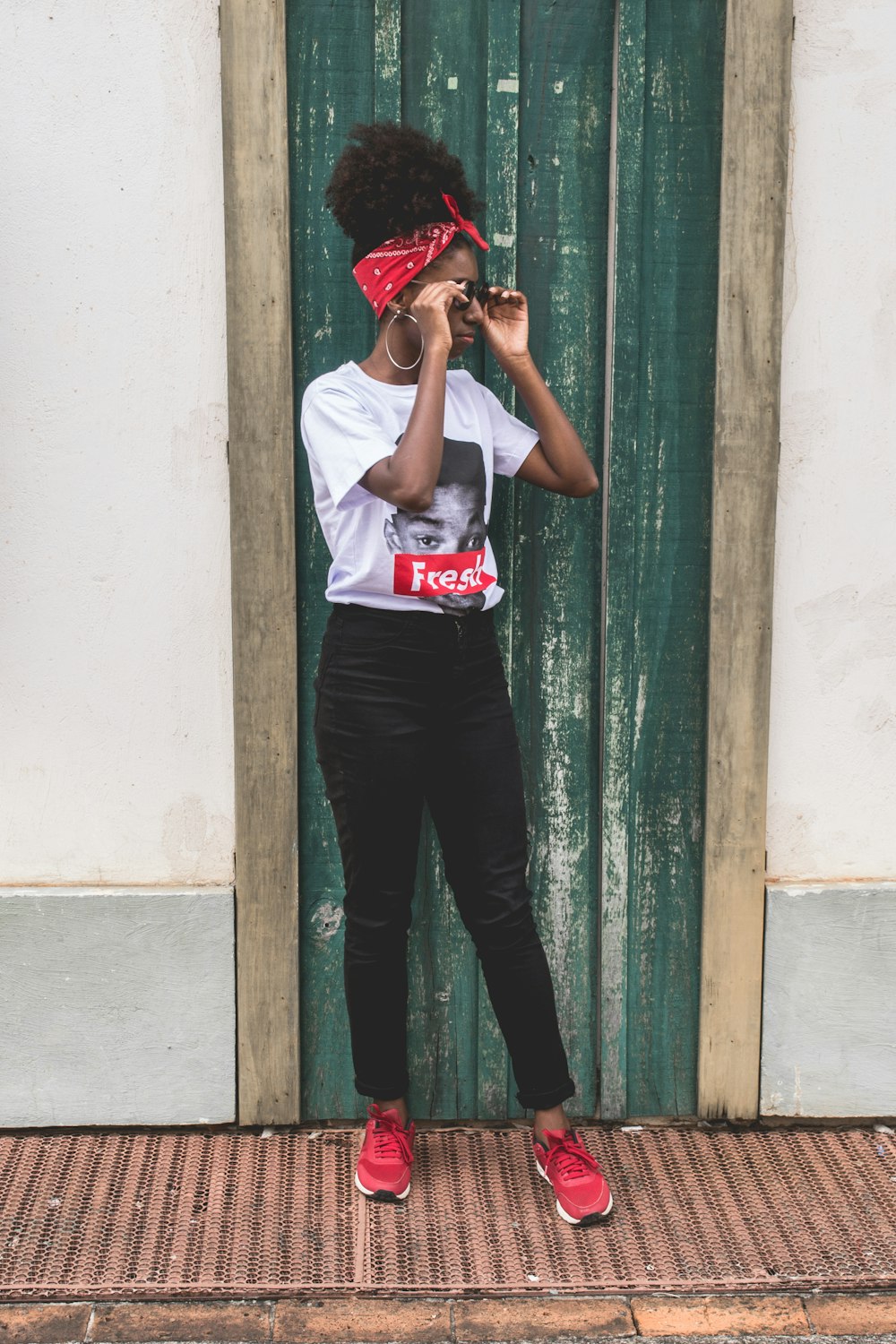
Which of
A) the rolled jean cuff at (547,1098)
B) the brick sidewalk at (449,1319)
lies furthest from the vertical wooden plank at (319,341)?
the brick sidewalk at (449,1319)

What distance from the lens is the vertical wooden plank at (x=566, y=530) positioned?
292 cm

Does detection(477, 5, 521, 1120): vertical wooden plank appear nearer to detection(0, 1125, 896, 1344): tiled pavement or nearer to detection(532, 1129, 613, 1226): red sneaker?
detection(532, 1129, 613, 1226): red sneaker

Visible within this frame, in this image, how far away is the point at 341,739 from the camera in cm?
264

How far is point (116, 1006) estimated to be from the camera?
304cm

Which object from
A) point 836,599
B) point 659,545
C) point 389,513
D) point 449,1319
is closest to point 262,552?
point 389,513

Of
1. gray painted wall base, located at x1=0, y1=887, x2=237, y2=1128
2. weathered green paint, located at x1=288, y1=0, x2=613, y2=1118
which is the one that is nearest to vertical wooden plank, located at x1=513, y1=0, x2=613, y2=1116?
weathered green paint, located at x1=288, y1=0, x2=613, y2=1118

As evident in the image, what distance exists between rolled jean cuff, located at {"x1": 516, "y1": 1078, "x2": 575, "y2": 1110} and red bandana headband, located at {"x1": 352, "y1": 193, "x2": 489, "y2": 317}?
5.70 feet

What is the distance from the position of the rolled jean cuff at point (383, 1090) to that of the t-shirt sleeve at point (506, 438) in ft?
4.69

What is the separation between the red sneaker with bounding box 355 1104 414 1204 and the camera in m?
2.83

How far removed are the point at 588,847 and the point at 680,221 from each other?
1.53 meters

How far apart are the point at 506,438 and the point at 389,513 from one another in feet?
1.27

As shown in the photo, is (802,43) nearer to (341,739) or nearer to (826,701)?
(826,701)

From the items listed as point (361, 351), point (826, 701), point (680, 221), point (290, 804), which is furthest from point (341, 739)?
point (680, 221)

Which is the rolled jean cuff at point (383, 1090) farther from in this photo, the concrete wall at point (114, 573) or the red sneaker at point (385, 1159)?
the concrete wall at point (114, 573)
